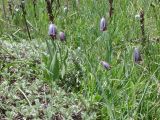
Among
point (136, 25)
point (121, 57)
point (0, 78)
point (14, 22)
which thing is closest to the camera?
point (0, 78)

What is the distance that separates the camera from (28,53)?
2906mm

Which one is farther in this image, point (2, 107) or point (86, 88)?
point (86, 88)

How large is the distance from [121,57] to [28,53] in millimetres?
693

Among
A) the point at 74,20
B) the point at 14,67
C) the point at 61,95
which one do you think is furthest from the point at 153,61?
the point at 74,20

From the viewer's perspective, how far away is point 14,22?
12.8ft

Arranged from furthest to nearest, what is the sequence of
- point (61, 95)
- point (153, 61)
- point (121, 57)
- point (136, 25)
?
point (136, 25) < point (121, 57) < point (153, 61) < point (61, 95)

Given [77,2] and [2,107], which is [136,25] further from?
[2,107]

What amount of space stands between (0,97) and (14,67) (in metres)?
0.38

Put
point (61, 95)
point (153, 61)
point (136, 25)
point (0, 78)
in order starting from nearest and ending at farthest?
point (61, 95)
point (0, 78)
point (153, 61)
point (136, 25)

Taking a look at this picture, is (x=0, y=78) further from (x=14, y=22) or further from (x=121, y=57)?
(x=14, y=22)

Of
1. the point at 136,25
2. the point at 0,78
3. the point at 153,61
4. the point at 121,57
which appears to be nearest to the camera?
the point at 0,78

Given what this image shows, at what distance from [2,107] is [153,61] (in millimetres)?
1099

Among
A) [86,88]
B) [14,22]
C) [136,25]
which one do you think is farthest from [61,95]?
[14,22]

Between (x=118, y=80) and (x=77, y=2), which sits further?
(x=77, y=2)
